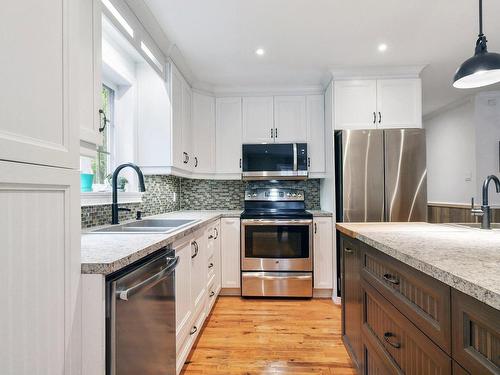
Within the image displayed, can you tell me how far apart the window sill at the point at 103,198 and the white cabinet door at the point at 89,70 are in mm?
504

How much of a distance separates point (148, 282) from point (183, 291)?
2.13ft

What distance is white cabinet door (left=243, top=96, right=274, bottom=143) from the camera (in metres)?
3.38

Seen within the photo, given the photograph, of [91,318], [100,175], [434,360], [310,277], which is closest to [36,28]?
[91,318]

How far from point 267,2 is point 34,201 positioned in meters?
1.89

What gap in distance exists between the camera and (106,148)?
90.9 inches

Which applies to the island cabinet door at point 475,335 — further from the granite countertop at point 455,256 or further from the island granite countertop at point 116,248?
the island granite countertop at point 116,248

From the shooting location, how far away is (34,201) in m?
0.70

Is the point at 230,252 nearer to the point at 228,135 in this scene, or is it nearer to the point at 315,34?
the point at 228,135

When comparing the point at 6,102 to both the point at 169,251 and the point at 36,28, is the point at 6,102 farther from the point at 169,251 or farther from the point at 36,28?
the point at 169,251

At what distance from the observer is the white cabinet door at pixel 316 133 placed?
3.32 m

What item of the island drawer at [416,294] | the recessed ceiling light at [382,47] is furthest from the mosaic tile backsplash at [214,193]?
the island drawer at [416,294]

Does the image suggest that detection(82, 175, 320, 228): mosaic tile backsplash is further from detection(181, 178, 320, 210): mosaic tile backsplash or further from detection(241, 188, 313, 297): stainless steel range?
detection(241, 188, 313, 297): stainless steel range

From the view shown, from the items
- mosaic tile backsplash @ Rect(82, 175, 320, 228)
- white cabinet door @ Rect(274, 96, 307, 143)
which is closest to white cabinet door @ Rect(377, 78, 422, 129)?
white cabinet door @ Rect(274, 96, 307, 143)

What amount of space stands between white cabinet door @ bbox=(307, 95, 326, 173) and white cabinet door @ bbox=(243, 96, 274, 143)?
450 millimetres
